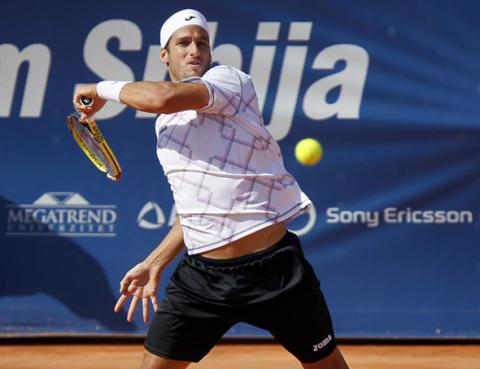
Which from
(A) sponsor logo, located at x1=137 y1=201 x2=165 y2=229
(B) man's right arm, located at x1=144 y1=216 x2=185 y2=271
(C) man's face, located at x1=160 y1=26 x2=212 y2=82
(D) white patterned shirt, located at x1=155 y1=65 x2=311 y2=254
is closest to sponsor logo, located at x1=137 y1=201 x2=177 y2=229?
(A) sponsor logo, located at x1=137 y1=201 x2=165 y2=229

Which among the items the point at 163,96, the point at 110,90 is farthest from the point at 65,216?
the point at 163,96

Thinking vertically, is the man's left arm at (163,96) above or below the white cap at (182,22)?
below

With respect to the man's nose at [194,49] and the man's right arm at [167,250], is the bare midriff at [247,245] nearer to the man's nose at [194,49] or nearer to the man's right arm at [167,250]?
the man's right arm at [167,250]

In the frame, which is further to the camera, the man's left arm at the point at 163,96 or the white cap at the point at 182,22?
the white cap at the point at 182,22

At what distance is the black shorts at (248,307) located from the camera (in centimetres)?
322

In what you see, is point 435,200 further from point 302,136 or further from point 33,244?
point 33,244

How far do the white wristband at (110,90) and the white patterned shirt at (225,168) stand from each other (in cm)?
26

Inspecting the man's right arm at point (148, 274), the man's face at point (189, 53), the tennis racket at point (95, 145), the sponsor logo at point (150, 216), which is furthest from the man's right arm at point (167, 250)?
the sponsor logo at point (150, 216)

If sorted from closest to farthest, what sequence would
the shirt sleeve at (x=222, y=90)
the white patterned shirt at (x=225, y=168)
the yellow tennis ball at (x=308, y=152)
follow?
the shirt sleeve at (x=222, y=90), the white patterned shirt at (x=225, y=168), the yellow tennis ball at (x=308, y=152)

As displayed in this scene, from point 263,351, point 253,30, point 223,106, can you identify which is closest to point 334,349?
point 223,106

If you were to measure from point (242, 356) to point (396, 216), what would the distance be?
1262 millimetres

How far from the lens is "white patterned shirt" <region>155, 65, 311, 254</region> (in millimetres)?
3156

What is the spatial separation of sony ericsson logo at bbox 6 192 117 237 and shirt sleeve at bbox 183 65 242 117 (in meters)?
3.22

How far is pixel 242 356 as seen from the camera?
596cm
